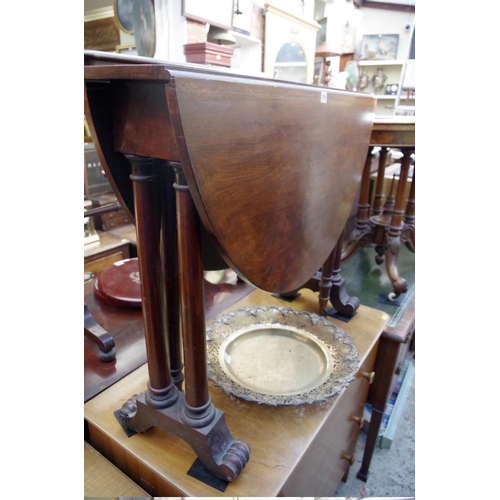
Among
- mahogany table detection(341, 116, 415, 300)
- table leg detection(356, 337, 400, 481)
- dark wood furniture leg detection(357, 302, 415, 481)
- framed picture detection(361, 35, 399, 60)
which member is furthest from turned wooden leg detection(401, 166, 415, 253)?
framed picture detection(361, 35, 399, 60)

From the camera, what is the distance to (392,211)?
5.51ft

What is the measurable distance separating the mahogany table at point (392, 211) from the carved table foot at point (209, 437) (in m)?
1.13

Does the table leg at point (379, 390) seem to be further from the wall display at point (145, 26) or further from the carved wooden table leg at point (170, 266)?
the wall display at point (145, 26)

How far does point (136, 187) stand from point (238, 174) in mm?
182

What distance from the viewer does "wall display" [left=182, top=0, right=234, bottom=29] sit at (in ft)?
6.32

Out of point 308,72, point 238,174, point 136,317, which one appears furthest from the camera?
point 308,72

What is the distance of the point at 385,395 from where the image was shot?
143 centimetres

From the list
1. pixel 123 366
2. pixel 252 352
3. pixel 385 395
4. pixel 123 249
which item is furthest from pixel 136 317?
pixel 385 395

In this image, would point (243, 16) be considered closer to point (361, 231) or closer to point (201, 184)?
point (361, 231)

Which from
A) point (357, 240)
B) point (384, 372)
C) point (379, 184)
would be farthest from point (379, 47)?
point (384, 372)

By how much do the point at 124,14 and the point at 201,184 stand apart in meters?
2.06

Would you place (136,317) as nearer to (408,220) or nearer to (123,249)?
(123,249)

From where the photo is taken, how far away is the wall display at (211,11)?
6.32ft

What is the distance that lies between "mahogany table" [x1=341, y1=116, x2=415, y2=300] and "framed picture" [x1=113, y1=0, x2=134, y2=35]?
4.89 ft
